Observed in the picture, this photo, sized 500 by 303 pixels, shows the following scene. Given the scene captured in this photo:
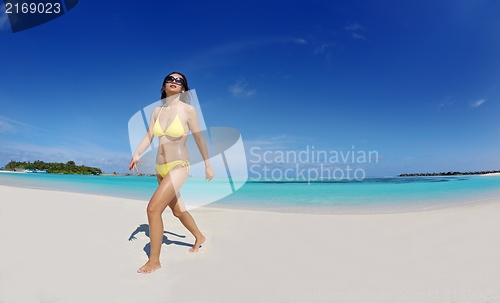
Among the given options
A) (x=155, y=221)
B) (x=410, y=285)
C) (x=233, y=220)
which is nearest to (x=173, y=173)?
(x=155, y=221)

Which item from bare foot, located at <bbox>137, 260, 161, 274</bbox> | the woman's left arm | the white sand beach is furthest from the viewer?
the woman's left arm

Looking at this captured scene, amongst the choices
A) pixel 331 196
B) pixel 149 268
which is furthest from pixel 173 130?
pixel 331 196

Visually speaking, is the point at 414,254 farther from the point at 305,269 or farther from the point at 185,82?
the point at 185,82

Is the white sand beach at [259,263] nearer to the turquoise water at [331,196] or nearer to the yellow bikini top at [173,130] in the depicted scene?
the yellow bikini top at [173,130]

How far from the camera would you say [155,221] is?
124 inches

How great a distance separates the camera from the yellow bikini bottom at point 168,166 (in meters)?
3.39

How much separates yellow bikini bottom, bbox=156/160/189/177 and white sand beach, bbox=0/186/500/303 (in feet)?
4.18

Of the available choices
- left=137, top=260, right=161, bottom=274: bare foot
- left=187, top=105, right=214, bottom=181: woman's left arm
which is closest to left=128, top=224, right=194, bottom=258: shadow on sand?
left=137, top=260, right=161, bottom=274: bare foot

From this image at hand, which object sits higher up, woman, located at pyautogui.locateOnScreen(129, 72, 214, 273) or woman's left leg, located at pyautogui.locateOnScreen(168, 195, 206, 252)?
woman, located at pyautogui.locateOnScreen(129, 72, 214, 273)

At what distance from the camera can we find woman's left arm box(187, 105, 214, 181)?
11.6 ft

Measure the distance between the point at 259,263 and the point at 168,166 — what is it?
6.06 feet

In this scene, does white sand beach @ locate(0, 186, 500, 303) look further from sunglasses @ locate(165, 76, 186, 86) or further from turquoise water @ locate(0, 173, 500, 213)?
turquoise water @ locate(0, 173, 500, 213)

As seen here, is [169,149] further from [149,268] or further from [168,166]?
[149,268]

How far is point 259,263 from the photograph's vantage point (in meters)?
3.42
